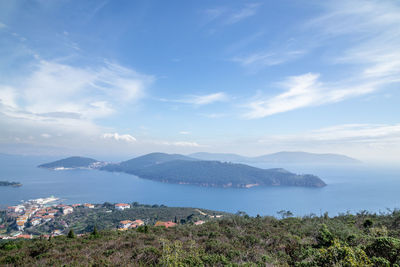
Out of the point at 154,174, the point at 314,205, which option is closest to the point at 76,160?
the point at 154,174

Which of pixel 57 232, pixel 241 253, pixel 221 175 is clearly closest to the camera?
pixel 241 253

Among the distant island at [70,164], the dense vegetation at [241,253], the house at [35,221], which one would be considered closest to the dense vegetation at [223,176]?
the distant island at [70,164]

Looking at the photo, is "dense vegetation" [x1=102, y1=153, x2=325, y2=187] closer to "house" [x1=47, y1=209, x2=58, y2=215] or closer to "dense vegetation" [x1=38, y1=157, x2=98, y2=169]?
"dense vegetation" [x1=38, y1=157, x2=98, y2=169]

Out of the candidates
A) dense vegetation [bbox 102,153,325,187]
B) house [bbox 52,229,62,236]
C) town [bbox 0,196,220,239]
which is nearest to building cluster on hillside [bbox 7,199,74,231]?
town [bbox 0,196,220,239]

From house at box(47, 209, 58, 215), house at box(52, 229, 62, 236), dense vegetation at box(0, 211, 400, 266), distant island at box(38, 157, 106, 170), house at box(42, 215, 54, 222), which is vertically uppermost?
dense vegetation at box(0, 211, 400, 266)

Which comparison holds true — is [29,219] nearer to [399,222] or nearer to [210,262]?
[210,262]

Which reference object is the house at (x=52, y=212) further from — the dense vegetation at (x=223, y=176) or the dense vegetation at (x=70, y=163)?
the dense vegetation at (x=70, y=163)

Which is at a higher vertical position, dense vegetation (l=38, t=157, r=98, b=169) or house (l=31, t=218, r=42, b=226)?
dense vegetation (l=38, t=157, r=98, b=169)

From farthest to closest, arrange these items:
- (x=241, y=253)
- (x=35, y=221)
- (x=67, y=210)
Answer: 1. (x=67, y=210)
2. (x=35, y=221)
3. (x=241, y=253)

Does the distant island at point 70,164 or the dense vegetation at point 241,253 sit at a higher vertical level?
the dense vegetation at point 241,253

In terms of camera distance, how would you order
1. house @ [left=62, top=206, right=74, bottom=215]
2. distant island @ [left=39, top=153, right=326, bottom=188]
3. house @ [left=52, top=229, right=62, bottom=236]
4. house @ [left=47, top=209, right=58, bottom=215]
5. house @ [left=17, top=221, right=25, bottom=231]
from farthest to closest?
distant island @ [left=39, top=153, right=326, bottom=188]
house @ [left=62, top=206, right=74, bottom=215]
house @ [left=47, top=209, right=58, bottom=215]
house @ [left=17, top=221, right=25, bottom=231]
house @ [left=52, top=229, right=62, bottom=236]

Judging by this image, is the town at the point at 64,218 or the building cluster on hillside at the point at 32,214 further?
the building cluster on hillside at the point at 32,214

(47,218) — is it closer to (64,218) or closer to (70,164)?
(64,218)

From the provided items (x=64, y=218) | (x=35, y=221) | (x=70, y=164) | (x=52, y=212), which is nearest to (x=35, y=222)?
(x=35, y=221)
